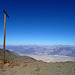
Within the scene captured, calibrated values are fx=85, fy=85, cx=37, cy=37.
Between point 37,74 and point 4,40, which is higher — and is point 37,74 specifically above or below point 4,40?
below

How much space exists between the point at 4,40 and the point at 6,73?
4.15 meters

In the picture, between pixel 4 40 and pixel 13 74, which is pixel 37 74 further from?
pixel 4 40

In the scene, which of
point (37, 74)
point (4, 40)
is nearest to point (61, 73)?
point (37, 74)

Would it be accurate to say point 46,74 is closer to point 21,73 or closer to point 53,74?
point 53,74

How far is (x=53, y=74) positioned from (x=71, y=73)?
176cm

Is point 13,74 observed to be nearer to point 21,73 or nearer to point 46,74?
point 21,73

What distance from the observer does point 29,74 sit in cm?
779

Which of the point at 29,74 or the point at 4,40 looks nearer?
the point at 29,74

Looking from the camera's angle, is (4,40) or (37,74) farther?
(4,40)

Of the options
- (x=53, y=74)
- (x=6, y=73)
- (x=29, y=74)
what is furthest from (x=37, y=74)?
(x=6, y=73)

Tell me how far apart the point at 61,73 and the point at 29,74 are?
3.02m

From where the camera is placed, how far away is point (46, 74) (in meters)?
7.80

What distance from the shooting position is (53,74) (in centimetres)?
785

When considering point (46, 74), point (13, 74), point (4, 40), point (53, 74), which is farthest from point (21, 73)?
point (4, 40)
